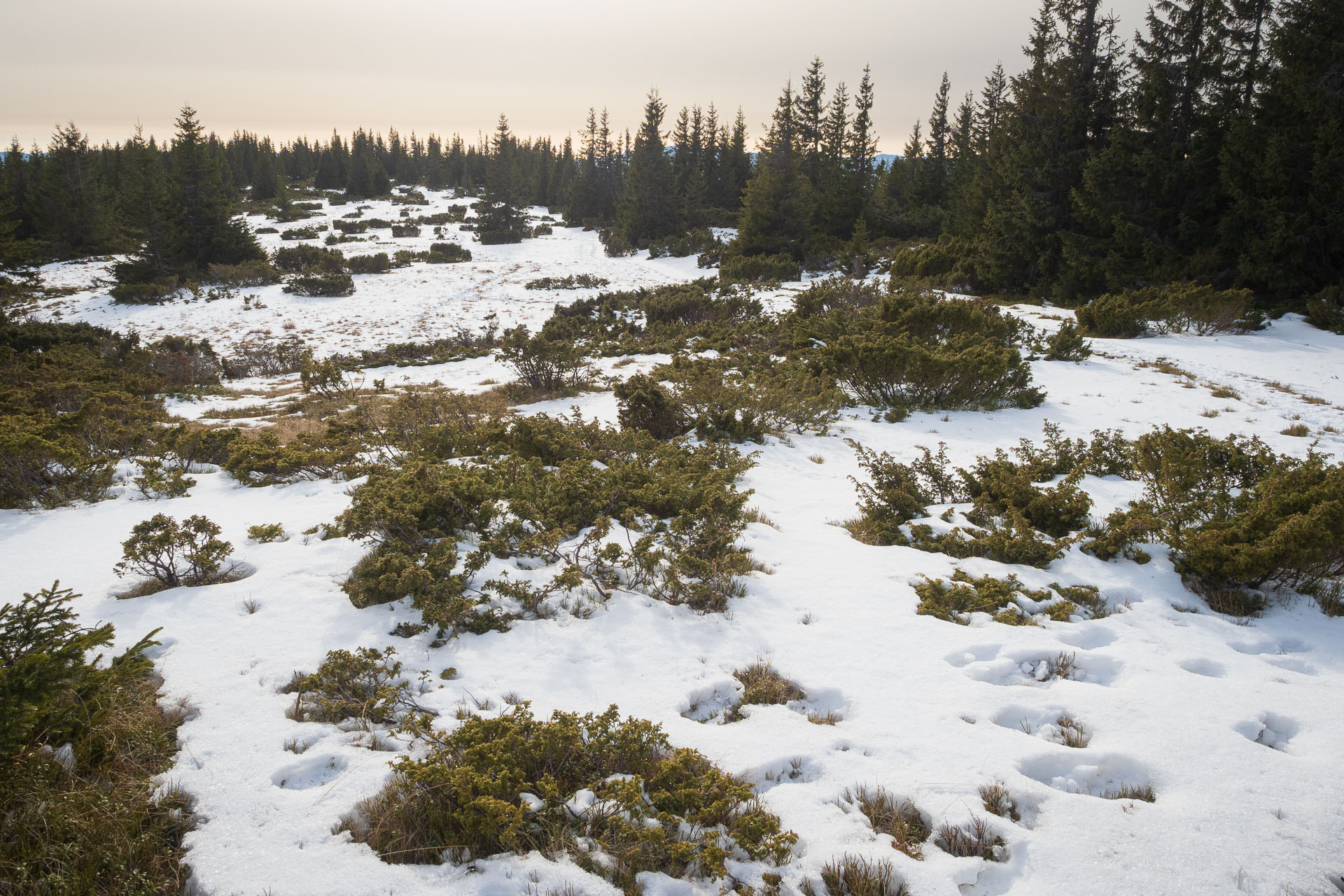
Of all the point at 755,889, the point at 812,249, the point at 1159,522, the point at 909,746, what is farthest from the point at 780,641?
the point at 812,249

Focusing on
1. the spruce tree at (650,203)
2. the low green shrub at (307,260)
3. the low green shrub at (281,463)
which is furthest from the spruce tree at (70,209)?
the low green shrub at (281,463)

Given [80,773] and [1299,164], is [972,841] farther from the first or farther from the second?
[1299,164]

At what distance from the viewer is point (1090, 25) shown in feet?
58.9

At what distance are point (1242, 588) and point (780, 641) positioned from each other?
3154 mm

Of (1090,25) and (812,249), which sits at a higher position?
(1090,25)

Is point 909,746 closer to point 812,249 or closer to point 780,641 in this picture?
point 780,641

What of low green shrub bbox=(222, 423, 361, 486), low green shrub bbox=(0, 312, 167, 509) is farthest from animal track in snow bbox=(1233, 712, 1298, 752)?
low green shrub bbox=(0, 312, 167, 509)

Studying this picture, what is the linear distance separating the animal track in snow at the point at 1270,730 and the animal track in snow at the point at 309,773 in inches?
164

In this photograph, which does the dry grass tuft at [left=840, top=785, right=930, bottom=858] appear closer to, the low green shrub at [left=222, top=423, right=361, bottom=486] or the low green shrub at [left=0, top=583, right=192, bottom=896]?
the low green shrub at [left=0, top=583, right=192, bottom=896]

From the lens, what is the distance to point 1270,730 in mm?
2791

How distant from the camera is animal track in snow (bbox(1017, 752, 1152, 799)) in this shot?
2506mm

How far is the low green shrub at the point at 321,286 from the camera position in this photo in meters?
22.1

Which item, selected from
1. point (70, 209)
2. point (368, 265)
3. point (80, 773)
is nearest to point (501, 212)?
point (368, 265)

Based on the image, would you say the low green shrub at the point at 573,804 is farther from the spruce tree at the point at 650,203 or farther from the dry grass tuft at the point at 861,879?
the spruce tree at the point at 650,203
